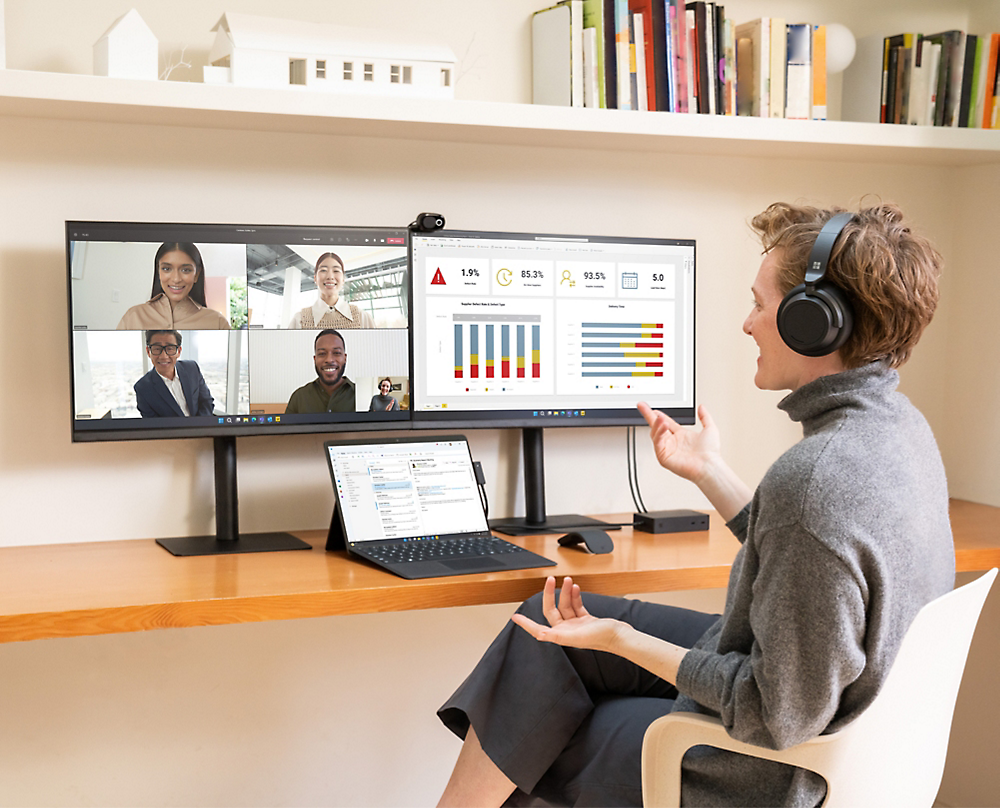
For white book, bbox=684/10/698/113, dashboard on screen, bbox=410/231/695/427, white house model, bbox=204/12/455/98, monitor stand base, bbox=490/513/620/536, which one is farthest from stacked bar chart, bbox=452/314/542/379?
white book, bbox=684/10/698/113

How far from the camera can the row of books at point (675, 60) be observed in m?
2.09

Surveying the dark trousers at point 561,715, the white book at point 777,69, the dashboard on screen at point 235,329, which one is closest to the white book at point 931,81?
the white book at point 777,69

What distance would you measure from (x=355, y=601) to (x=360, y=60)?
105 cm

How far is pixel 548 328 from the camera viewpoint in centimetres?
215

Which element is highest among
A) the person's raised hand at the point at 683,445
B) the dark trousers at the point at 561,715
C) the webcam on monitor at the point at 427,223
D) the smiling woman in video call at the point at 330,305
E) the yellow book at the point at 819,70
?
the yellow book at the point at 819,70

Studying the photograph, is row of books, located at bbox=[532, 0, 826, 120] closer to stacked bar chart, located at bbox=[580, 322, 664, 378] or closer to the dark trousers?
stacked bar chart, located at bbox=[580, 322, 664, 378]

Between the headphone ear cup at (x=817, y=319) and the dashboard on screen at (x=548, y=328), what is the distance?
0.95 meters

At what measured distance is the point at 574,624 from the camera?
135 cm

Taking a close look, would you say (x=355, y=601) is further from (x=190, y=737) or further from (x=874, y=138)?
(x=874, y=138)

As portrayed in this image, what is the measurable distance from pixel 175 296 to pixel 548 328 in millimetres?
782

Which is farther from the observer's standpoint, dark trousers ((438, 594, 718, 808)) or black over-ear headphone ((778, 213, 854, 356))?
dark trousers ((438, 594, 718, 808))

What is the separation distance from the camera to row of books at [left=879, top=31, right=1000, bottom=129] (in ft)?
7.57

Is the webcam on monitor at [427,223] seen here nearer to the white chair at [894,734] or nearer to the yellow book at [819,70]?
the yellow book at [819,70]

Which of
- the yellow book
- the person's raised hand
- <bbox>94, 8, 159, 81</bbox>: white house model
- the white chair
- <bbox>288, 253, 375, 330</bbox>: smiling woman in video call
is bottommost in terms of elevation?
the white chair
